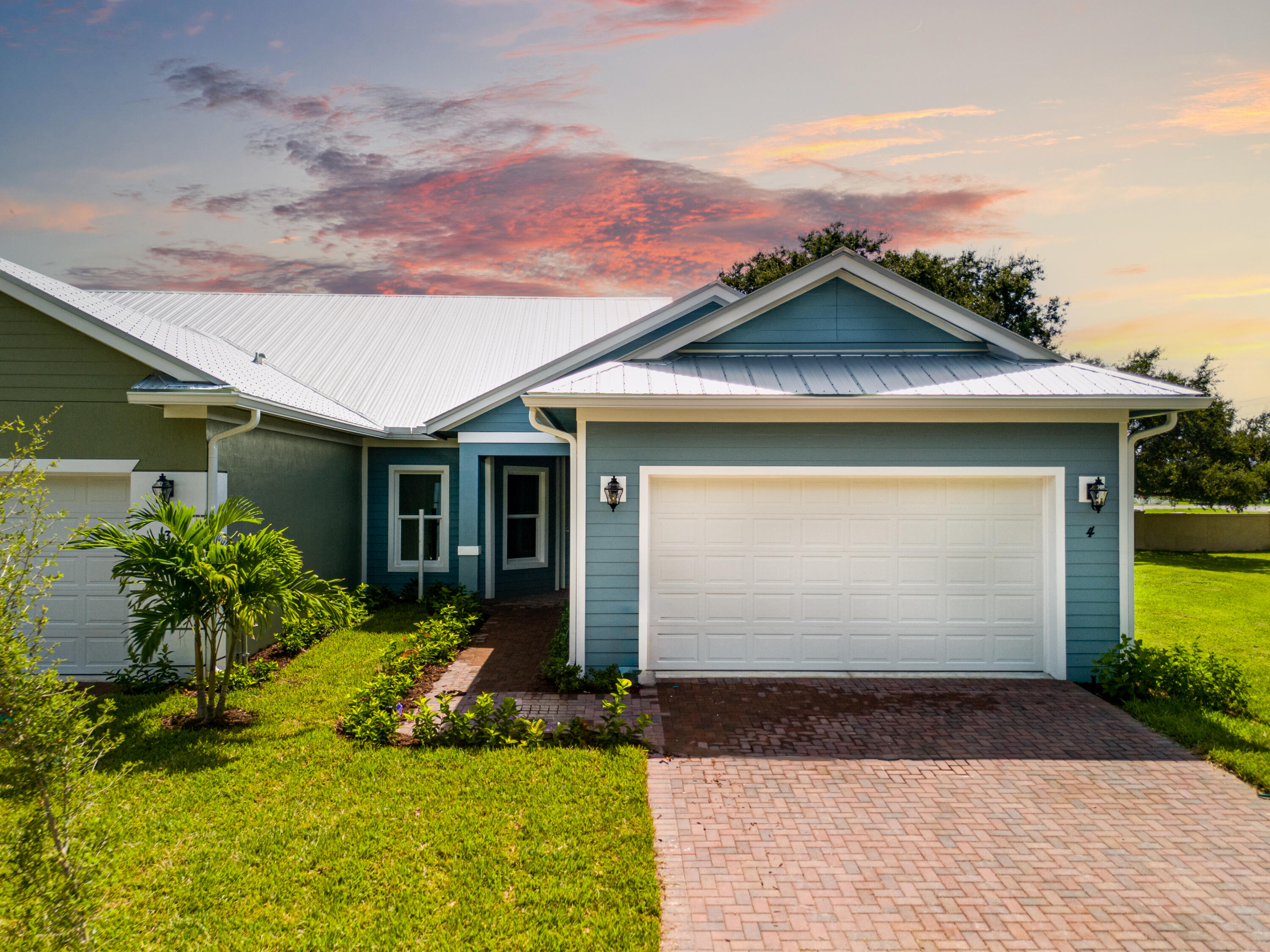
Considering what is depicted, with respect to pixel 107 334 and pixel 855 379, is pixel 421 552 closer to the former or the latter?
pixel 107 334

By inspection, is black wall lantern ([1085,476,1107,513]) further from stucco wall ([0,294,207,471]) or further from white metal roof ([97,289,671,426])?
stucco wall ([0,294,207,471])

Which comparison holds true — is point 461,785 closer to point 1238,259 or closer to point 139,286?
point 1238,259

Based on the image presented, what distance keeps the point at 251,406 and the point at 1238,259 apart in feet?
56.2

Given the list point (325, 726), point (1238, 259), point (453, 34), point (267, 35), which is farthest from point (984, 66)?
point (325, 726)

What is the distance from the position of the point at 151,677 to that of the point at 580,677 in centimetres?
490

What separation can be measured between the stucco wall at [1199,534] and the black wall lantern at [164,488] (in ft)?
90.3

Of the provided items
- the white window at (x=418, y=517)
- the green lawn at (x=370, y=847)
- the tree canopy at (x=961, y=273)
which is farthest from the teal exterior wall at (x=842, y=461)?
the tree canopy at (x=961, y=273)

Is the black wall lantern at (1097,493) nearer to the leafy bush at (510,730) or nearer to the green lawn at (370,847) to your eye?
the leafy bush at (510,730)

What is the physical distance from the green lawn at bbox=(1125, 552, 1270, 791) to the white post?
11.0 m

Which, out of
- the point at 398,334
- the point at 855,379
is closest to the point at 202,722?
the point at 855,379

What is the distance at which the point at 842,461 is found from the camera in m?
7.84

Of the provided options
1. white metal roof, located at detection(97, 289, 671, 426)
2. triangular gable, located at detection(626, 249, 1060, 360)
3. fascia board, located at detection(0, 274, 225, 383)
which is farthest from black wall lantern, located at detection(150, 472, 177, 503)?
triangular gable, located at detection(626, 249, 1060, 360)

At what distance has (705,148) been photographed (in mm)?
11781

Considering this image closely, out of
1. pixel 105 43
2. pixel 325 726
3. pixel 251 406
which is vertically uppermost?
pixel 105 43
